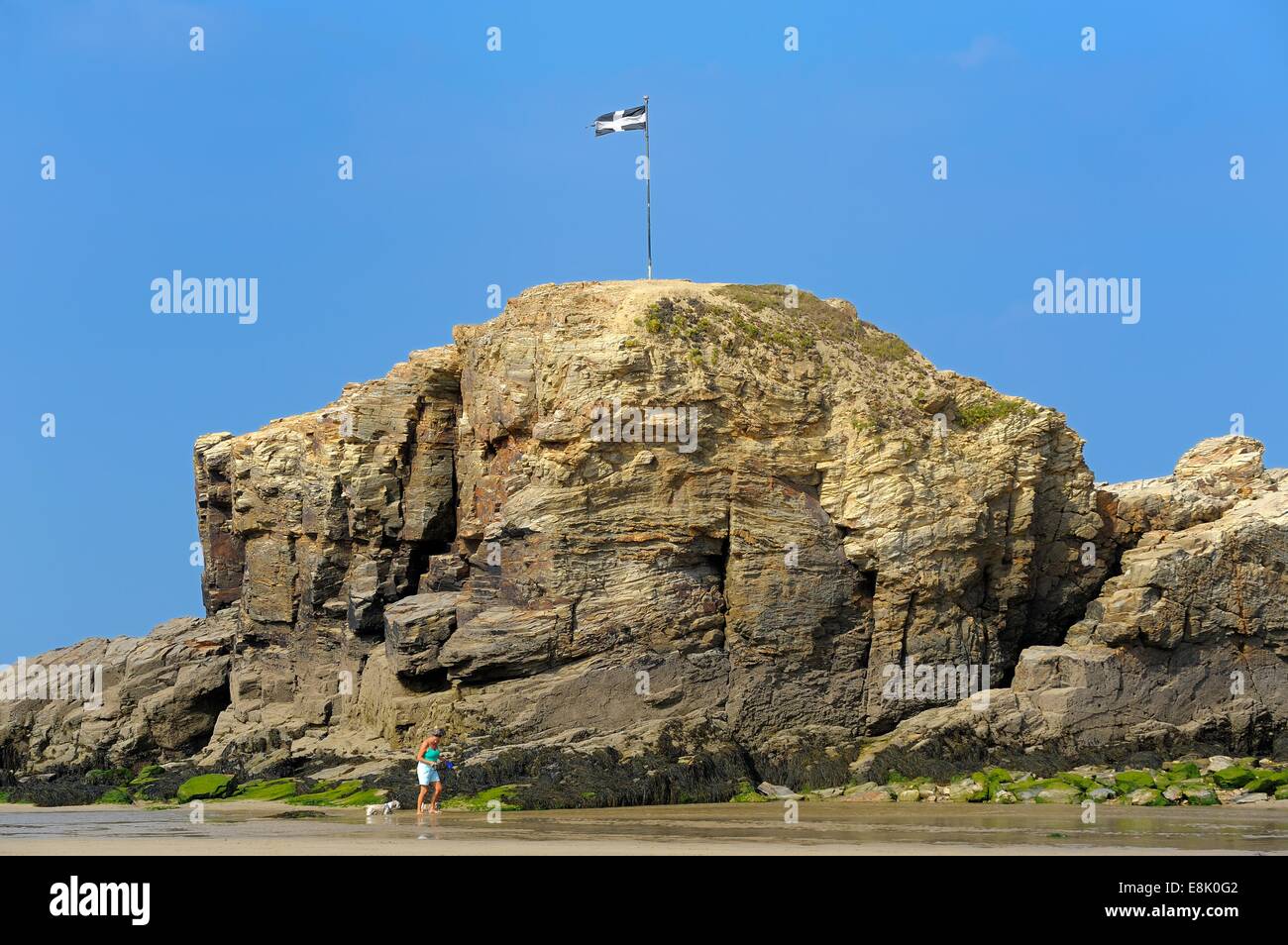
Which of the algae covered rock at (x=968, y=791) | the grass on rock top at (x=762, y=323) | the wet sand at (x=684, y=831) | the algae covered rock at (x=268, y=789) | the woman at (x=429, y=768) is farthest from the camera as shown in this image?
the grass on rock top at (x=762, y=323)

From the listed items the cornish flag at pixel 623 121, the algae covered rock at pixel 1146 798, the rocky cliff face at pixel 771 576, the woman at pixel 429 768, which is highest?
the cornish flag at pixel 623 121

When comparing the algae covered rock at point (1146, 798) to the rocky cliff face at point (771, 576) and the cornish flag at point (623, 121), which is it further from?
the cornish flag at point (623, 121)

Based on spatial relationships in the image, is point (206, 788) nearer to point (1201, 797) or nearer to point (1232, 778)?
point (1201, 797)

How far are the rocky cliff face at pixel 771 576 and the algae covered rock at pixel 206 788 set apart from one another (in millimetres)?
1222

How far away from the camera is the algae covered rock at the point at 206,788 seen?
34188mm

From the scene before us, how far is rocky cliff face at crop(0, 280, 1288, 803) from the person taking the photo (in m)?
34.2

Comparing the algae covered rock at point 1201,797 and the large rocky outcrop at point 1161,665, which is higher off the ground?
the large rocky outcrop at point 1161,665

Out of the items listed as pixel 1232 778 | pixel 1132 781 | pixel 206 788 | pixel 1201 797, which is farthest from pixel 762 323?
pixel 206 788

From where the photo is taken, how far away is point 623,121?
41219 millimetres

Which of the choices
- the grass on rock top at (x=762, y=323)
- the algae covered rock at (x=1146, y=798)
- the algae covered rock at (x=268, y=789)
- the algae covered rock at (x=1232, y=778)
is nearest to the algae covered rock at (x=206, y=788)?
the algae covered rock at (x=268, y=789)

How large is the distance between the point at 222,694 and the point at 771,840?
83.1 ft

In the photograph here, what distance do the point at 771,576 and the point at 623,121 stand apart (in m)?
13.5

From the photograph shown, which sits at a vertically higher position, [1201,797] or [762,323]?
[762,323]
